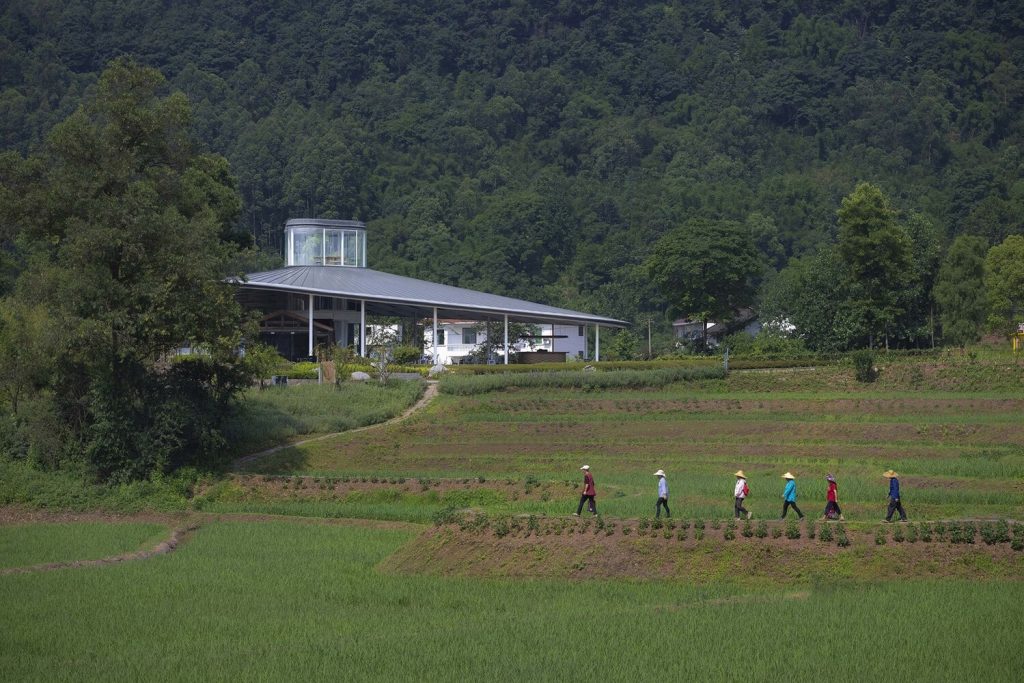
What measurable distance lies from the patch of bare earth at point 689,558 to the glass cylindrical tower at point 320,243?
149ft

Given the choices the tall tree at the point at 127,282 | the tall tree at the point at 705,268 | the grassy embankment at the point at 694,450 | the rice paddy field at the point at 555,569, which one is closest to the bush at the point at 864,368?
the grassy embankment at the point at 694,450

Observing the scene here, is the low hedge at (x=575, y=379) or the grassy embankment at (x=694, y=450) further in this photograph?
→ the low hedge at (x=575, y=379)

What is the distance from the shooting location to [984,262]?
64.7 metres

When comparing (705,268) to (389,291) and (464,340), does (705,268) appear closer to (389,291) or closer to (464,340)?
(464,340)

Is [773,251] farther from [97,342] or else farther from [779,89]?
[97,342]

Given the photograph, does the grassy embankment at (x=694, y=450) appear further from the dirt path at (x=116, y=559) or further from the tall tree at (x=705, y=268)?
the tall tree at (x=705, y=268)

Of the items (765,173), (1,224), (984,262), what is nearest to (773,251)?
(765,173)

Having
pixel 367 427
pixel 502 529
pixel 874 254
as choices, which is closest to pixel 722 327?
pixel 874 254

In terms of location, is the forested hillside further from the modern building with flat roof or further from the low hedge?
the low hedge

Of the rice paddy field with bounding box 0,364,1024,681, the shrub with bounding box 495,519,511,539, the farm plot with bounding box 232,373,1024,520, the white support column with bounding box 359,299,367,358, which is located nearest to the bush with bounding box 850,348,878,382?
A: the farm plot with bounding box 232,373,1024,520

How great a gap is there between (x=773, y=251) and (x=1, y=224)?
7380 centimetres

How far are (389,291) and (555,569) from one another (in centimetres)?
3880

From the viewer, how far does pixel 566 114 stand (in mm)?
144375

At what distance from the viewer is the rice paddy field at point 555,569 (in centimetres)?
1906
